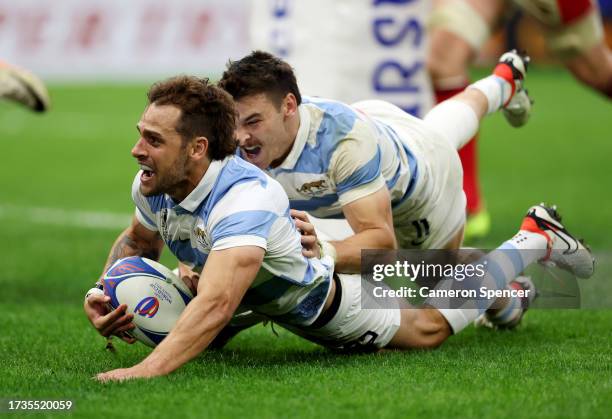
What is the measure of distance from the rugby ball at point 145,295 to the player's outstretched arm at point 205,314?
0.48m

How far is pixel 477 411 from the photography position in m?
3.97

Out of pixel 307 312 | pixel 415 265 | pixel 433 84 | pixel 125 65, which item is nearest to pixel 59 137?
pixel 125 65

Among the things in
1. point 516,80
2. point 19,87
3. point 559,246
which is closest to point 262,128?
point 559,246

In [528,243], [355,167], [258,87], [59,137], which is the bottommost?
[59,137]

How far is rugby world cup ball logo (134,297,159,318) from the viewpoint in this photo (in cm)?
491

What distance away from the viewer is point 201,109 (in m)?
4.67

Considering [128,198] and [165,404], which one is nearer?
[165,404]

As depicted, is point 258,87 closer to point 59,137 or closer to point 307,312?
point 307,312

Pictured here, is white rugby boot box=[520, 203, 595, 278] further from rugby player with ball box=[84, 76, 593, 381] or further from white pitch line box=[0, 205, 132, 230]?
white pitch line box=[0, 205, 132, 230]

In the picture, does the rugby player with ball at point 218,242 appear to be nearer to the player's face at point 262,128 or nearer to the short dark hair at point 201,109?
the short dark hair at point 201,109

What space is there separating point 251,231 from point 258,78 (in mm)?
1107

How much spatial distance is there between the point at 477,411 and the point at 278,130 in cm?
190

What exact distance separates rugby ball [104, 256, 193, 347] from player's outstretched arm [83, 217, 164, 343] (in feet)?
0.16

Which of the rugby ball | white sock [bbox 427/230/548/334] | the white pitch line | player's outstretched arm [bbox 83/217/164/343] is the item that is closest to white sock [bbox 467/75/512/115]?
white sock [bbox 427/230/548/334]
